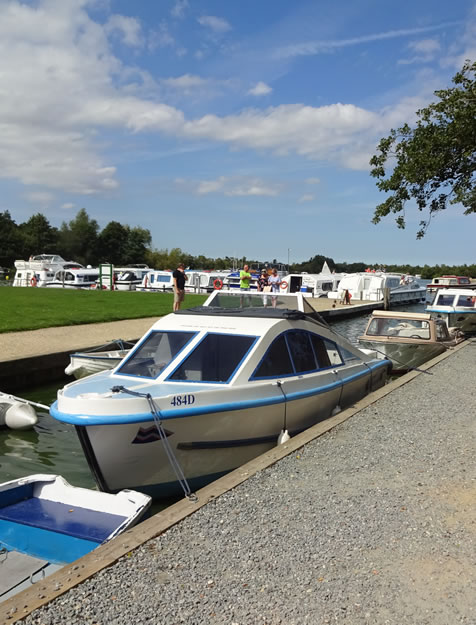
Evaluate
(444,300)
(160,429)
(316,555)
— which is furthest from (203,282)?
(316,555)

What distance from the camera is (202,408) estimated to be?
642 cm

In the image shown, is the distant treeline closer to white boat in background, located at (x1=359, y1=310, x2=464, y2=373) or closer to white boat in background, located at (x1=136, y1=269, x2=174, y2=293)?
white boat in background, located at (x1=136, y1=269, x2=174, y2=293)

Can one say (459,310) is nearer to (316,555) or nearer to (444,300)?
(444,300)

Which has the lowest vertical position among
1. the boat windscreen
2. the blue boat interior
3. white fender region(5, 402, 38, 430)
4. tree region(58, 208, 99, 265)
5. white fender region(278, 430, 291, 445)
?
white fender region(5, 402, 38, 430)

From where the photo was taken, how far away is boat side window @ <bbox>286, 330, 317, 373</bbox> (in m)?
8.08

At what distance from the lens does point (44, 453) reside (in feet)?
29.2

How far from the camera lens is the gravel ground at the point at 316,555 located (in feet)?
11.4

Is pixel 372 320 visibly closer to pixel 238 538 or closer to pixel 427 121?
pixel 427 121

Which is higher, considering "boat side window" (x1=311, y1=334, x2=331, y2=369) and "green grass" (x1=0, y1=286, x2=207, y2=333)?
"boat side window" (x1=311, y1=334, x2=331, y2=369)

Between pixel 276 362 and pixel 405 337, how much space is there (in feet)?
28.5

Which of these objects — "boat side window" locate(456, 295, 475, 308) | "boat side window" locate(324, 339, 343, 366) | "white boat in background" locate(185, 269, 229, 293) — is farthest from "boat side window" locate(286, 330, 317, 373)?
"white boat in background" locate(185, 269, 229, 293)

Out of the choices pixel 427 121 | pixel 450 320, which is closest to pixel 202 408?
pixel 427 121

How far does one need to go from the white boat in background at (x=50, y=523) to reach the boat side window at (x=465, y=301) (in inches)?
756

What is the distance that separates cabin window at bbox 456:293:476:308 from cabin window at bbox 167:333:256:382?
16822mm
